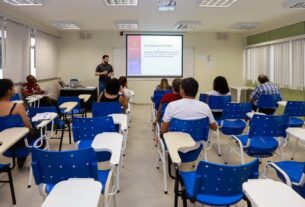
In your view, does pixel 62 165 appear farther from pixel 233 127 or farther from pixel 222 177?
pixel 233 127

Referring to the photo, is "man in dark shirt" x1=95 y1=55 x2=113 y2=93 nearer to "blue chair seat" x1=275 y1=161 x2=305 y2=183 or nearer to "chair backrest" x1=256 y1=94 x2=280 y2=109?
"chair backrest" x1=256 y1=94 x2=280 y2=109

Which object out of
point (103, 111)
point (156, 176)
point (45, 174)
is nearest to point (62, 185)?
point (45, 174)

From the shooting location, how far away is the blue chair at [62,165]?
1.79 m

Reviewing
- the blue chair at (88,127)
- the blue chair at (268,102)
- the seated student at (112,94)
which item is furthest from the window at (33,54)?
the blue chair at (268,102)

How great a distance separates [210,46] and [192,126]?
7.76 metres

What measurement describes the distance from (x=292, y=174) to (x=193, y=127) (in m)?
0.96

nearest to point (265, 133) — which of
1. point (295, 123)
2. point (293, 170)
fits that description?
point (293, 170)

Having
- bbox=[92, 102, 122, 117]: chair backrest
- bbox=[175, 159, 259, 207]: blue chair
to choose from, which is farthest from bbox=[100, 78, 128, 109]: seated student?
bbox=[175, 159, 259, 207]: blue chair

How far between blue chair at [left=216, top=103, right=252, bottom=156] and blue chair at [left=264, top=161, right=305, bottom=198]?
1457mm

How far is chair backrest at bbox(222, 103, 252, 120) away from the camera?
405 centimetres

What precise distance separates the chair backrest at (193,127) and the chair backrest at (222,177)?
1.09 metres

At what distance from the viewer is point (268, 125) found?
3.05 meters

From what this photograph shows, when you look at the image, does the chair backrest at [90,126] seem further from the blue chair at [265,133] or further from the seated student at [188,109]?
the blue chair at [265,133]

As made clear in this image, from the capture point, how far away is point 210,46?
1015 centimetres
